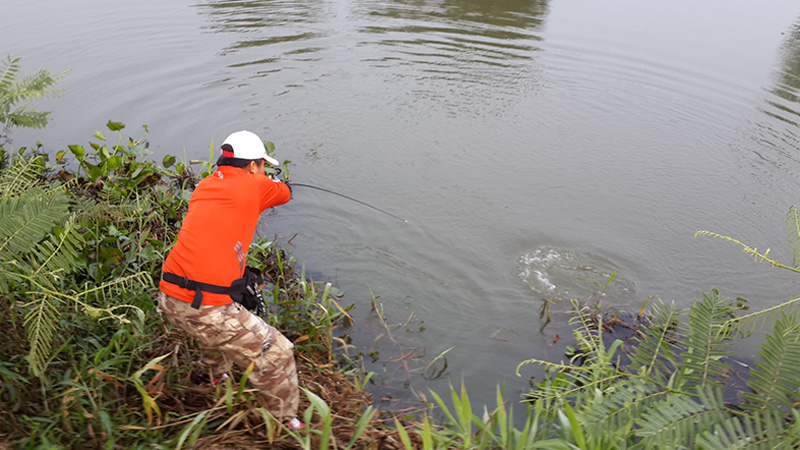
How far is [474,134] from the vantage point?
A: 8.70 m

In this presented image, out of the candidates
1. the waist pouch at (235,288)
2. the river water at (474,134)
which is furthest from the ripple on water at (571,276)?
the waist pouch at (235,288)

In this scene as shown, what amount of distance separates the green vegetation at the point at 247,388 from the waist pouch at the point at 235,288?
0.39 meters

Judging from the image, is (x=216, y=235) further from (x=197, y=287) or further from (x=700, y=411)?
(x=700, y=411)

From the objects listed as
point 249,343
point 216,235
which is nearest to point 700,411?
point 249,343

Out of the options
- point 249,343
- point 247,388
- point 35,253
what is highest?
point 35,253

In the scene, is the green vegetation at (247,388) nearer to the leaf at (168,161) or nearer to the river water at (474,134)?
the river water at (474,134)

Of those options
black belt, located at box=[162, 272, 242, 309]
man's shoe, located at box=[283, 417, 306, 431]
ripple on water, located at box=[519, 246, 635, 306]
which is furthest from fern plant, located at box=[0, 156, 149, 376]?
ripple on water, located at box=[519, 246, 635, 306]

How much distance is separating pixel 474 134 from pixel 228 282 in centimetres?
588

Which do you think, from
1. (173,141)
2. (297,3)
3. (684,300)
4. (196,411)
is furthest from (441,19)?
(196,411)

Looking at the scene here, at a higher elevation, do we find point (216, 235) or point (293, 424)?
point (216, 235)

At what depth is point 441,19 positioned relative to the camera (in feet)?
45.3

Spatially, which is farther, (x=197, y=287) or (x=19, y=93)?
(x=19, y=93)

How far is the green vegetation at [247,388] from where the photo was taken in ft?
9.91

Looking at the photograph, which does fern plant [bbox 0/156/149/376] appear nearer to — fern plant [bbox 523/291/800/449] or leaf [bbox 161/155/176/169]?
fern plant [bbox 523/291/800/449]
